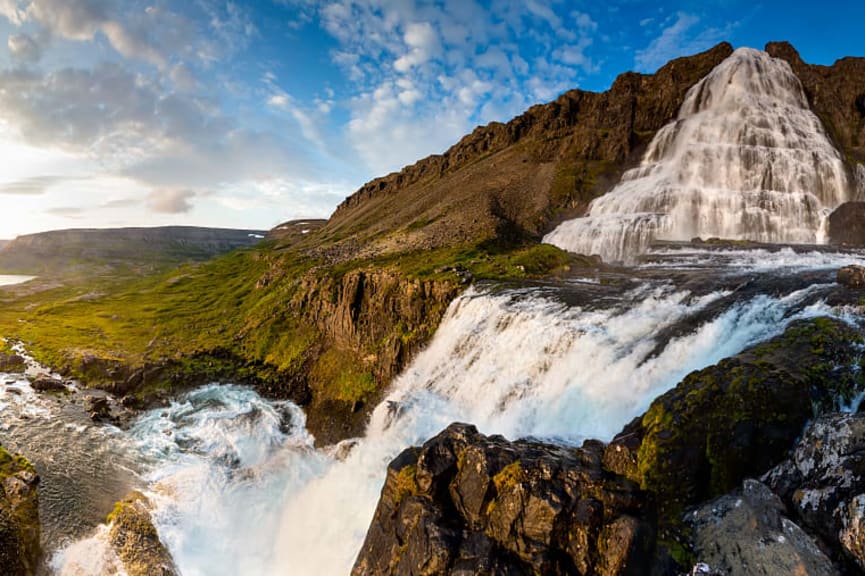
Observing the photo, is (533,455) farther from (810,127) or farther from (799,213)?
(810,127)

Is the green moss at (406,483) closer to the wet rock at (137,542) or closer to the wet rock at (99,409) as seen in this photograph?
the wet rock at (137,542)

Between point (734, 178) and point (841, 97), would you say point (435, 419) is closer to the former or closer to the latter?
point (734, 178)

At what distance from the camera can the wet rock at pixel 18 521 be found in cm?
1619

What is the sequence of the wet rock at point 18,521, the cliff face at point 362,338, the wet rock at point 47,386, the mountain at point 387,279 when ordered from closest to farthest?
the wet rock at point 18,521 → the cliff face at point 362,338 → the mountain at point 387,279 → the wet rock at point 47,386

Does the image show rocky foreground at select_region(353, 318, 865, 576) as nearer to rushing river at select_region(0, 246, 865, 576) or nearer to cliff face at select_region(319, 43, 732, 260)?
rushing river at select_region(0, 246, 865, 576)

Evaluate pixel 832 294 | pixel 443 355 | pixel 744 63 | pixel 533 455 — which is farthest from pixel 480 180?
pixel 533 455

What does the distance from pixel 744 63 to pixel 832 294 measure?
65.9 meters

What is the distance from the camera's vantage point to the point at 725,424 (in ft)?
35.8

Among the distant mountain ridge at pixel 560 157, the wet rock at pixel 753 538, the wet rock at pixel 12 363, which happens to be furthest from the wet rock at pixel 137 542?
the distant mountain ridge at pixel 560 157

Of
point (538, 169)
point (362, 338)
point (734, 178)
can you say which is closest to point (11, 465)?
point (362, 338)

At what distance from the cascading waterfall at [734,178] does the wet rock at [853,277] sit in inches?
949

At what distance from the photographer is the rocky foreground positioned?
8648mm

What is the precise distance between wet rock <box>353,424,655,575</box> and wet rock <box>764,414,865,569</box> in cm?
297

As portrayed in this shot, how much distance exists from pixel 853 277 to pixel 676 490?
51.7 ft
